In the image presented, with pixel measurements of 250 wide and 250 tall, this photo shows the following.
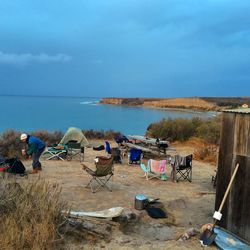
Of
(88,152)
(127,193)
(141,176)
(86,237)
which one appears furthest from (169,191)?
(88,152)

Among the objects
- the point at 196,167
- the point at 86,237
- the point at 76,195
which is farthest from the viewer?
the point at 196,167

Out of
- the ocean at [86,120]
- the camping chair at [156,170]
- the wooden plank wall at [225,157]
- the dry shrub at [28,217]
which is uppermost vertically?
the wooden plank wall at [225,157]

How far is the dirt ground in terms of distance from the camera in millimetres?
5695

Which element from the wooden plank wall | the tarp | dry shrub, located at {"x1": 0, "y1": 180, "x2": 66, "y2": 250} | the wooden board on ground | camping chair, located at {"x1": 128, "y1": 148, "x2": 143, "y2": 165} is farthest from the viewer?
the tarp

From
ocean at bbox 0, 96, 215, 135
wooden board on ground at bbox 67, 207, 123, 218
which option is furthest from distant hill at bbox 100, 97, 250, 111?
wooden board on ground at bbox 67, 207, 123, 218

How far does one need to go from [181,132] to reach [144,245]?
15134mm

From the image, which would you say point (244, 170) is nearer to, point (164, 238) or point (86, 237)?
point (164, 238)

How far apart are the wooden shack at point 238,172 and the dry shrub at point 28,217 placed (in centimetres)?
261

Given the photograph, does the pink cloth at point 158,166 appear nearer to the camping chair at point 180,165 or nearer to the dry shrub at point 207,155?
the camping chair at point 180,165

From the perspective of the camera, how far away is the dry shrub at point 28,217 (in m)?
4.61

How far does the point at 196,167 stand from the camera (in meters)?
12.9

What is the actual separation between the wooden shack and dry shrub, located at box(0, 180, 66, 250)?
2.61m

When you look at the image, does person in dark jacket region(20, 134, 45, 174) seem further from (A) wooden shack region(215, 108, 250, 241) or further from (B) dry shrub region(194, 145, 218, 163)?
(B) dry shrub region(194, 145, 218, 163)

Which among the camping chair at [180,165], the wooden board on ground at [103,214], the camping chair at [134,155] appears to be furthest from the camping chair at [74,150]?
the wooden board on ground at [103,214]
